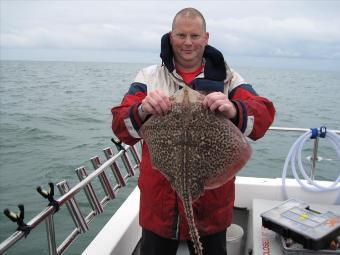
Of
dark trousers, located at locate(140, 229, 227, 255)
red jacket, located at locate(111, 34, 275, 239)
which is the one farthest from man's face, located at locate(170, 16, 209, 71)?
dark trousers, located at locate(140, 229, 227, 255)

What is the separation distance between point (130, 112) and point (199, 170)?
0.68m

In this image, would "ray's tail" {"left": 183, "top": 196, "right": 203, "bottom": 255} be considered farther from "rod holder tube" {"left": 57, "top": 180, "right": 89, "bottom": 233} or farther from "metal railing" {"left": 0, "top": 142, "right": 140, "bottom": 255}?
"rod holder tube" {"left": 57, "top": 180, "right": 89, "bottom": 233}

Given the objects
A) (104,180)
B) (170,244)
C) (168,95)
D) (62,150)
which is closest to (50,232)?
(170,244)

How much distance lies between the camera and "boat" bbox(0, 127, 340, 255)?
9.95 ft

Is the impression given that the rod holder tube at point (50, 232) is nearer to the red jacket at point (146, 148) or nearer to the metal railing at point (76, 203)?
the metal railing at point (76, 203)

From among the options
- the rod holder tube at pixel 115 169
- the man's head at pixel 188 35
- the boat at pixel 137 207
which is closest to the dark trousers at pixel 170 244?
the boat at pixel 137 207

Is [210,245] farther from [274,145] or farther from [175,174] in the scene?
[274,145]

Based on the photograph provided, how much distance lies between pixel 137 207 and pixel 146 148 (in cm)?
165

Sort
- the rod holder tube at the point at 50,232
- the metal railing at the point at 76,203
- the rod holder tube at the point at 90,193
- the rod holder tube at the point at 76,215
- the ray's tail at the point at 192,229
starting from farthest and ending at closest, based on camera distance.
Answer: the rod holder tube at the point at 90,193 → the rod holder tube at the point at 76,215 → the rod holder tube at the point at 50,232 → the metal railing at the point at 76,203 → the ray's tail at the point at 192,229

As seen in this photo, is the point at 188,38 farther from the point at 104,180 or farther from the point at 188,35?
the point at 104,180

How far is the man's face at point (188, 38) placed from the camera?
2.65 meters

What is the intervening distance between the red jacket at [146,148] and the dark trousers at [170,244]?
95 mm

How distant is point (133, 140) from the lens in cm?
270

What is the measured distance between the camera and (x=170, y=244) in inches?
112
